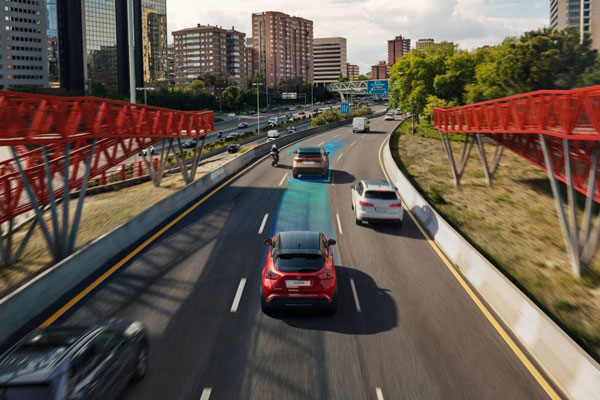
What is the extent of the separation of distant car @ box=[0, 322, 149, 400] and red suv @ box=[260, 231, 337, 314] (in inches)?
126

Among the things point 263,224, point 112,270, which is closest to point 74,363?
point 112,270

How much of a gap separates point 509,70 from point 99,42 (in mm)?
139488

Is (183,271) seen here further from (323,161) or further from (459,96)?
(459,96)

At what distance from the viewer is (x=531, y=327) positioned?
9.68 meters

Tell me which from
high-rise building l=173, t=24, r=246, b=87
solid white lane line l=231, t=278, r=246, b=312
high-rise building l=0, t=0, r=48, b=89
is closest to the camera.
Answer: solid white lane line l=231, t=278, r=246, b=312

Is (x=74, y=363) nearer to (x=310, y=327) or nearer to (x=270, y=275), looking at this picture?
(x=270, y=275)

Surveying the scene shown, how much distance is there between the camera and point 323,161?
29.6 meters

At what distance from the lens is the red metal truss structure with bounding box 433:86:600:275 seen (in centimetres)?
1388

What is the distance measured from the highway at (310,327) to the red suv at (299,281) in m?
0.51

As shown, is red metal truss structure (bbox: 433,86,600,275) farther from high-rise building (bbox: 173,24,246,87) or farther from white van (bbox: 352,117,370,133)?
high-rise building (bbox: 173,24,246,87)

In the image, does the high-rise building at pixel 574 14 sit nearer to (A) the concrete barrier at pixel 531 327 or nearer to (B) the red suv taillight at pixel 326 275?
(A) the concrete barrier at pixel 531 327

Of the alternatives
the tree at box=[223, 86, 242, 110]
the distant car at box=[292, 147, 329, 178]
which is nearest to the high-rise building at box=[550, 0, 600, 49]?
the tree at box=[223, 86, 242, 110]

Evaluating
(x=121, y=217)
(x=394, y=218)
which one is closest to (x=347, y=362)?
(x=394, y=218)

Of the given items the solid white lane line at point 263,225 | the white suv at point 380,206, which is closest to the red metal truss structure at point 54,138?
the solid white lane line at point 263,225
